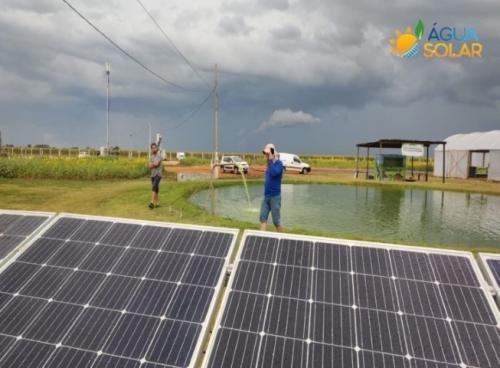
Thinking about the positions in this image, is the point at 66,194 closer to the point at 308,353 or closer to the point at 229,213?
the point at 229,213

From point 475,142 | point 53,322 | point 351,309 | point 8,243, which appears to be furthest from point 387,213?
point 475,142

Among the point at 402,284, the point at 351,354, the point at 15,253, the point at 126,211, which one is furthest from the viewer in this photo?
the point at 126,211

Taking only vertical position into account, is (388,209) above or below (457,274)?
below

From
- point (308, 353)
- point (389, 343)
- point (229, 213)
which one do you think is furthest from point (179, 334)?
point (229, 213)

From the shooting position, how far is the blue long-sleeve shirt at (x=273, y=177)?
12.0 metres

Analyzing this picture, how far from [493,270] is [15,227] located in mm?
7310

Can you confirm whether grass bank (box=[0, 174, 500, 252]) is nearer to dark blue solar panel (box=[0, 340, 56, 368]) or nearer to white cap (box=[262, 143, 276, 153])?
white cap (box=[262, 143, 276, 153])

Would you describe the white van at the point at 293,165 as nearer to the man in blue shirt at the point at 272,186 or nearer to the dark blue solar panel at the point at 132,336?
the man in blue shirt at the point at 272,186

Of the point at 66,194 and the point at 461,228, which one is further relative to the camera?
the point at 66,194

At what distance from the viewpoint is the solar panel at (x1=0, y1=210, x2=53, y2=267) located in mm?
5906

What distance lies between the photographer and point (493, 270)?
523 centimetres

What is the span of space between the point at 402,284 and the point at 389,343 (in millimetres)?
922

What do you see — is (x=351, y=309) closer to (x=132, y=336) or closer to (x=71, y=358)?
(x=132, y=336)

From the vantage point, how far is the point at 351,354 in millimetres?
4129
